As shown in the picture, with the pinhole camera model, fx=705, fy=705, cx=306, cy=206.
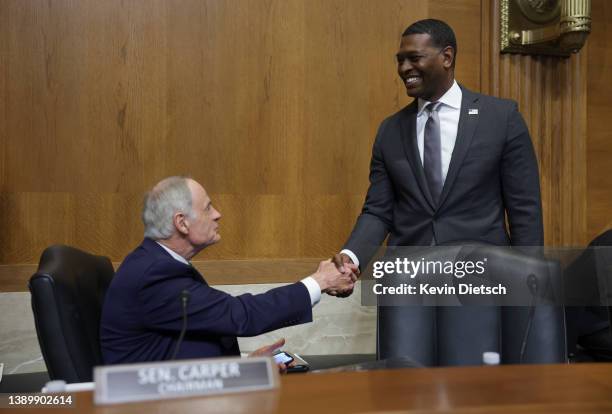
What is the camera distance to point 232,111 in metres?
3.43

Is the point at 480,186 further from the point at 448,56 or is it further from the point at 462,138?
the point at 448,56

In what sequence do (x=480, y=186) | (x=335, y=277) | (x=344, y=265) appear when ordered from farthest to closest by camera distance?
(x=480, y=186), (x=344, y=265), (x=335, y=277)

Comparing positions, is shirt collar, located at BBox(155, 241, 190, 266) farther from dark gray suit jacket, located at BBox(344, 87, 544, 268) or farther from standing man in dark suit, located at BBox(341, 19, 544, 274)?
dark gray suit jacket, located at BBox(344, 87, 544, 268)

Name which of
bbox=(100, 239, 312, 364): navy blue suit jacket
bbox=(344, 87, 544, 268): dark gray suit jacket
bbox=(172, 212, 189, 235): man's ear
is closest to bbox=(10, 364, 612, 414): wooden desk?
bbox=(100, 239, 312, 364): navy blue suit jacket

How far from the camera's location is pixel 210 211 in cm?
216

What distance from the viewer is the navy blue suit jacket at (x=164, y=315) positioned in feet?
6.17

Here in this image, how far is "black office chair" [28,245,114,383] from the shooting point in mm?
1669

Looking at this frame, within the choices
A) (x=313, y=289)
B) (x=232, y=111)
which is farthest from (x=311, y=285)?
(x=232, y=111)

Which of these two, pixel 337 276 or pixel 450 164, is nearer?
pixel 337 276

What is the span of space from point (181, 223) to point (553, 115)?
8.29 ft

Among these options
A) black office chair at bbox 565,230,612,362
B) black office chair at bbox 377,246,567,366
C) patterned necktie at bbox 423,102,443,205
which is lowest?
black office chair at bbox 565,230,612,362

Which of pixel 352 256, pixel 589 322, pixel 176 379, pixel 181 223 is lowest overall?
pixel 589 322

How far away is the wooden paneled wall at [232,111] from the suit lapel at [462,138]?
3.17 ft

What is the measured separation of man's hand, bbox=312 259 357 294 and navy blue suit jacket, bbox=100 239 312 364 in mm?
365
